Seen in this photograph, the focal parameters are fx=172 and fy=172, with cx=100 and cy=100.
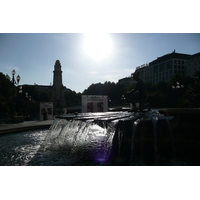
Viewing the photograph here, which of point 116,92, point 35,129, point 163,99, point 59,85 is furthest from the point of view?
point 116,92

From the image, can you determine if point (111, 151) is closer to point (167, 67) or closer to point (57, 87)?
point (57, 87)

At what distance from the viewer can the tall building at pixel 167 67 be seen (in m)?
79.2

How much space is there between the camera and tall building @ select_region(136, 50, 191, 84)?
260 ft

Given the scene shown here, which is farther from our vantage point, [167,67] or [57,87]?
[167,67]

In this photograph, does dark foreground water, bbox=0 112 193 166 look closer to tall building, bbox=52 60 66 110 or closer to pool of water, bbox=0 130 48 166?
pool of water, bbox=0 130 48 166

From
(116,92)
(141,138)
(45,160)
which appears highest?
(116,92)

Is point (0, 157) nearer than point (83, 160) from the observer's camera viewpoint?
No

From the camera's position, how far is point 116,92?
70562 millimetres

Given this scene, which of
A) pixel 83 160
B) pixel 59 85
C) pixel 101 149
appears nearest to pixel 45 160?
pixel 83 160

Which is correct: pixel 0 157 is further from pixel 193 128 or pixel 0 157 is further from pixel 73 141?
pixel 193 128

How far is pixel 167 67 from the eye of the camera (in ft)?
271

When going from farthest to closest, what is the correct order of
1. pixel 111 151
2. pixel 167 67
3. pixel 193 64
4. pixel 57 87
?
pixel 167 67 < pixel 193 64 < pixel 57 87 < pixel 111 151

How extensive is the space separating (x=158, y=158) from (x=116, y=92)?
65.5 metres

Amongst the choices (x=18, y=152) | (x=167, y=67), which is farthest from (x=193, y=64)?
(x=18, y=152)
